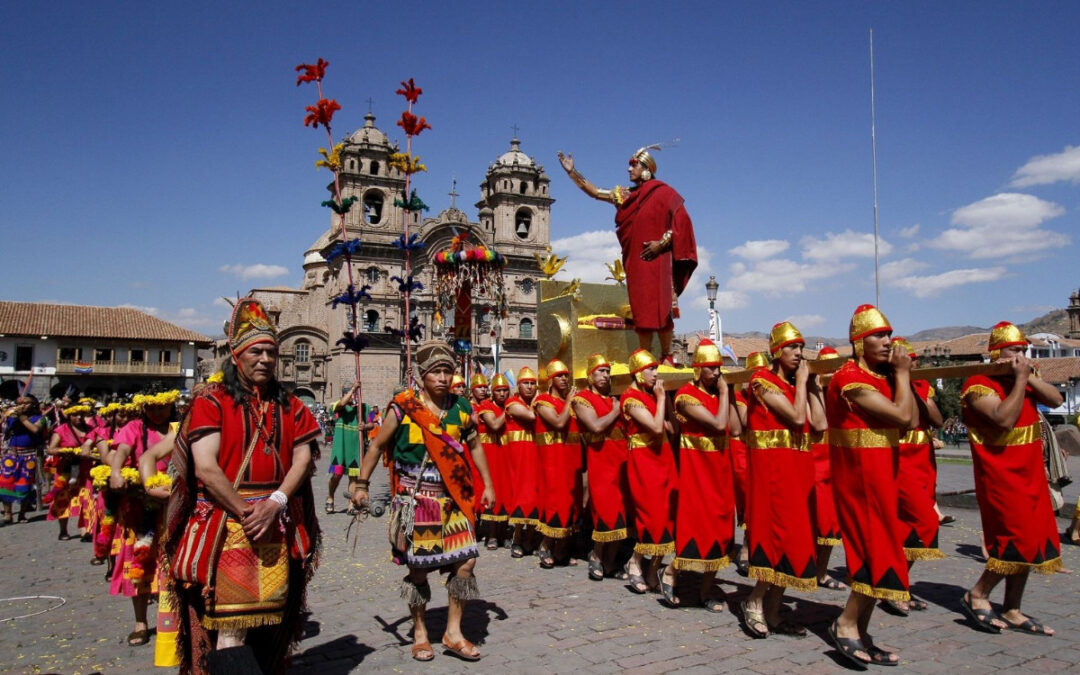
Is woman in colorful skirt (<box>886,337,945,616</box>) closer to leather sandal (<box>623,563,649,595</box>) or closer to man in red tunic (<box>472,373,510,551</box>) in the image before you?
leather sandal (<box>623,563,649,595</box>)

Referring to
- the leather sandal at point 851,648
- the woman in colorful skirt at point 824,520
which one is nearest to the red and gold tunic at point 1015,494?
the woman in colorful skirt at point 824,520

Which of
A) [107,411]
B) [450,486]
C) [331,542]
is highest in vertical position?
[107,411]

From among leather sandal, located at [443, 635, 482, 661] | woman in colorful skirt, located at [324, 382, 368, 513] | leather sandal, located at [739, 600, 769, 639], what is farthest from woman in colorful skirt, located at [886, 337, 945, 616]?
woman in colorful skirt, located at [324, 382, 368, 513]

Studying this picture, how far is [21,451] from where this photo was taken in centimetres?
1171

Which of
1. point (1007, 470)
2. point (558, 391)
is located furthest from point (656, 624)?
point (558, 391)

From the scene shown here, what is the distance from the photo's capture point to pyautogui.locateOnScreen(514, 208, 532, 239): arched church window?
180ft

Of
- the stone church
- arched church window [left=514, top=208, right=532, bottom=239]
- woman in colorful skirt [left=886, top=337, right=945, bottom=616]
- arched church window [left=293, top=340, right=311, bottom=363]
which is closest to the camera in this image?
woman in colorful skirt [left=886, top=337, right=945, bottom=616]

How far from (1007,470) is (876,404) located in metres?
1.44

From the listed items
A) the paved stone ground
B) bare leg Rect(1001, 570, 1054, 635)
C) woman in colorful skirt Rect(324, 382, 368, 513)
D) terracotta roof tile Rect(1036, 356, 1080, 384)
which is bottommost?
the paved stone ground

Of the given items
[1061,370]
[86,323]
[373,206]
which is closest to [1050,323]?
[1061,370]

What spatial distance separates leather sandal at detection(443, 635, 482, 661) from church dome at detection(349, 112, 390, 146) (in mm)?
48239

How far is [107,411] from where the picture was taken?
22.5ft

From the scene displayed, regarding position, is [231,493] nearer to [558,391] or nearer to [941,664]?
[941,664]

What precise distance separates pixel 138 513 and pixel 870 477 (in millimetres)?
5506
